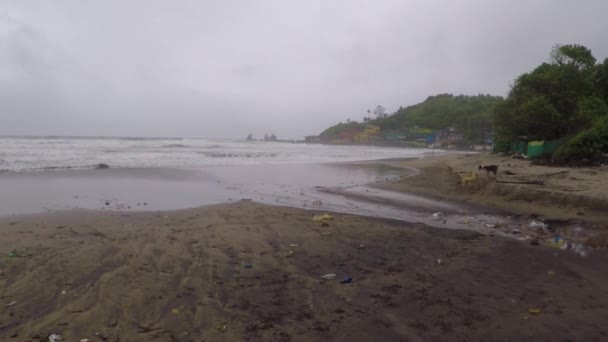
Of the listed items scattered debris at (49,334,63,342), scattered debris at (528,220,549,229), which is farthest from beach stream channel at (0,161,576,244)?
scattered debris at (49,334,63,342)

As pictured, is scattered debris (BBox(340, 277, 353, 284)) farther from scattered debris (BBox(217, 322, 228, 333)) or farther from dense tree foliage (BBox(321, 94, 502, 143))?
dense tree foliage (BBox(321, 94, 502, 143))

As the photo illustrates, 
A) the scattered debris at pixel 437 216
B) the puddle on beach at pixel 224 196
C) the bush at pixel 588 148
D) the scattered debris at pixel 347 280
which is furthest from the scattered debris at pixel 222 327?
the bush at pixel 588 148

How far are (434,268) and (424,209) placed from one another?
5627 millimetres

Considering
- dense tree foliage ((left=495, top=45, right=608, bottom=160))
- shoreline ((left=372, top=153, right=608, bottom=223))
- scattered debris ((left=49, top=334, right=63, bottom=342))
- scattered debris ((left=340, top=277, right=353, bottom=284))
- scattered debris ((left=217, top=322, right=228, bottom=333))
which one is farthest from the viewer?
dense tree foliage ((left=495, top=45, right=608, bottom=160))

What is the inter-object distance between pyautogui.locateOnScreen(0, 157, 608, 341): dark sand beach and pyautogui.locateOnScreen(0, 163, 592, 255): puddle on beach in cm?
197

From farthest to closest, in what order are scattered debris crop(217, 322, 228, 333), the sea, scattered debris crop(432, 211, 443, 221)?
1. the sea
2. scattered debris crop(432, 211, 443, 221)
3. scattered debris crop(217, 322, 228, 333)

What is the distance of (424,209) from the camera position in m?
10.9

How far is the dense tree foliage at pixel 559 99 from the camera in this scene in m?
24.0

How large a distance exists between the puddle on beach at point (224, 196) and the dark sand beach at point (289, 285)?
6.47 feet

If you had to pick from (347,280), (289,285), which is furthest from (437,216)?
(289,285)

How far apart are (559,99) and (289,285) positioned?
28149mm

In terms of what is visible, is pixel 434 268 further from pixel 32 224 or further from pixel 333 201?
pixel 32 224

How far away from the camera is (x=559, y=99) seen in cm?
2566

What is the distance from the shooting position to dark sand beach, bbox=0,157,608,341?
3670mm
